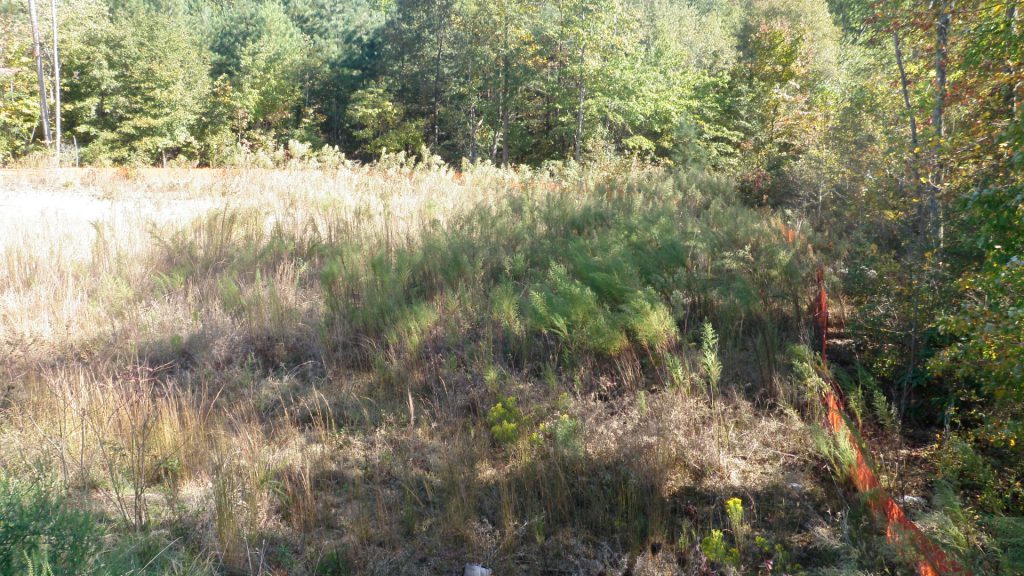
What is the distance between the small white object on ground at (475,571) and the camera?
118 inches

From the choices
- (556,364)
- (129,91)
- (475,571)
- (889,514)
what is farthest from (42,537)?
(129,91)

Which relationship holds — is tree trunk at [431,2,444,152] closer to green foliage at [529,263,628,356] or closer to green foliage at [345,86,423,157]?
green foliage at [345,86,423,157]

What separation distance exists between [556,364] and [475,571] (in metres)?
1.93

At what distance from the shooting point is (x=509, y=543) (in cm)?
320

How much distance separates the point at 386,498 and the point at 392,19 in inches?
1487

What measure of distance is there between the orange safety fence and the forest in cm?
4

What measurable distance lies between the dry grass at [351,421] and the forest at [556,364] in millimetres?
22

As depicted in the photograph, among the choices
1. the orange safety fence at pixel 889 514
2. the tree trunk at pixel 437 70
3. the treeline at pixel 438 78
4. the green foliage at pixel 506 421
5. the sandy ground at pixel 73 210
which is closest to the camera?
the orange safety fence at pixel 889 514

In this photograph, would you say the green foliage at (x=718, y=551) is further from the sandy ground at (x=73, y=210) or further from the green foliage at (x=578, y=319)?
the sandy ground at (x=73, y=210)

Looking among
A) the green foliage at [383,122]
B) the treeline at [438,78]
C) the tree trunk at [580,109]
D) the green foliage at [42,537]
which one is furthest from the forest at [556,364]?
the green foliage at [383,122]

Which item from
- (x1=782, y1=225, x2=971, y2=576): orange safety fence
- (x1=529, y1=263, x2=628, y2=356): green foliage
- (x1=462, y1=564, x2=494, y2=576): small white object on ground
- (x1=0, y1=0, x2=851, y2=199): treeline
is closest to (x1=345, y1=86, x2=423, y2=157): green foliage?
(x1=0, y1=0, x2=851, y2=199): treeline

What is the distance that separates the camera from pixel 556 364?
15.5 ft

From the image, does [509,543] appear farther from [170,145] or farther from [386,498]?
[170,145]

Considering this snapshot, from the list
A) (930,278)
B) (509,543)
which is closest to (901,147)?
(930,278)
